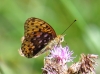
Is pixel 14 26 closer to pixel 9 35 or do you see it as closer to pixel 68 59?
pixel 9 35

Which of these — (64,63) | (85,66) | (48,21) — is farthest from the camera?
(48,21)

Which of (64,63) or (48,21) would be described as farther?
(48,21)

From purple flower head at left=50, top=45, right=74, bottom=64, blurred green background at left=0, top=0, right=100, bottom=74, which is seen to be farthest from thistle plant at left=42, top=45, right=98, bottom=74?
blurred green background at left=0, top=0, right=100, bottom=74

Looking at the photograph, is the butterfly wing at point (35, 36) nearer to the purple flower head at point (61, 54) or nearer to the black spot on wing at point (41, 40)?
the black spot on wing at point (41, 40)

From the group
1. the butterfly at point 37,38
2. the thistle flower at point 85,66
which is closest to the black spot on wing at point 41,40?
the butterfly at point 37,38

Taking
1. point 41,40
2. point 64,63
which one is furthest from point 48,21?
point 64,63

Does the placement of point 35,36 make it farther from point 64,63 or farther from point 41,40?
point 64,63

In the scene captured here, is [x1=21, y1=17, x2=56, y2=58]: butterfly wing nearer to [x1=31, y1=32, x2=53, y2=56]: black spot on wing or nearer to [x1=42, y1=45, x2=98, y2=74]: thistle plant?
[x1=31, y1=32, x2=53, y2=56]: black spot on wing
